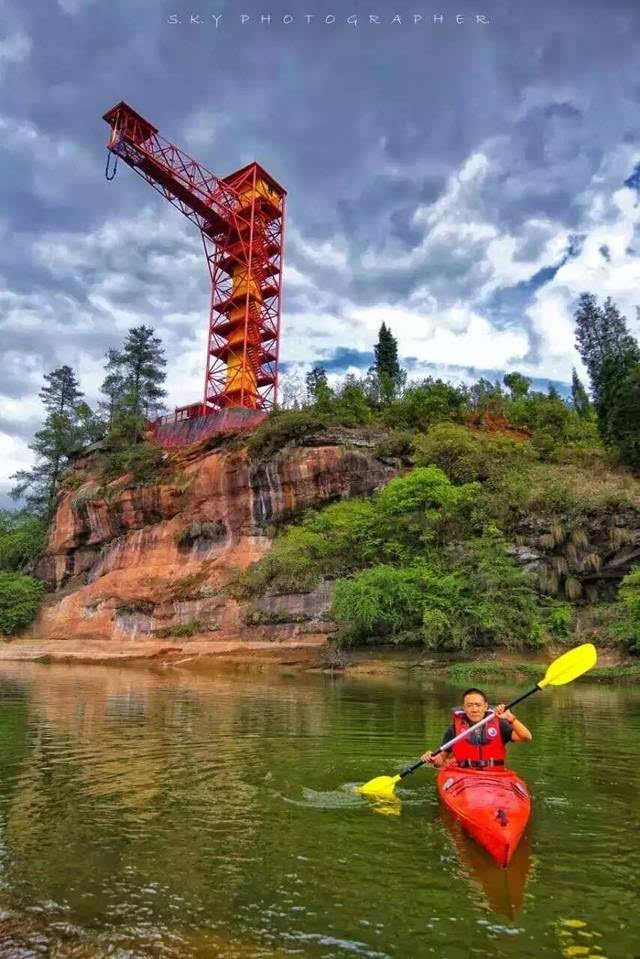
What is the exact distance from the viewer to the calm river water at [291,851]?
13.5ft

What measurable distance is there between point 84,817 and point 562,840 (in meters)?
4.51

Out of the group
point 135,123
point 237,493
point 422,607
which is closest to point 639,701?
point 422,607

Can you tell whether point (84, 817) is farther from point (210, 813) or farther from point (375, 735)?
point (375, 735)

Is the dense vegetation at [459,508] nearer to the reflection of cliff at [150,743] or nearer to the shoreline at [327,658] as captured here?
the shoreline at [327,658]

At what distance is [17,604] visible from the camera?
3959 cm

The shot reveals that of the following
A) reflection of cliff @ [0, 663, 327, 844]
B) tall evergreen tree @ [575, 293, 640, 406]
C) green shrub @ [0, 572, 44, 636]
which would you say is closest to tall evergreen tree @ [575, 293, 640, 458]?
tall evergreen tree @ [575, 293, 640, 406]

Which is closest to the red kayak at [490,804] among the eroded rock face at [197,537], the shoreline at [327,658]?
the shoreline at [327,658]

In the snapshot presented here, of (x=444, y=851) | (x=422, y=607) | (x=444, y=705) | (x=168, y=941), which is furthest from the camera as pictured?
(x=422, y=607)

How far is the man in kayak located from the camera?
7.14 metres

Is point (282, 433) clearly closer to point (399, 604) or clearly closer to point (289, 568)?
point (289, 568)

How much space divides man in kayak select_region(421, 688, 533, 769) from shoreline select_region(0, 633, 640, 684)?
543 inches

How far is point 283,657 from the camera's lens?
26.4 metres

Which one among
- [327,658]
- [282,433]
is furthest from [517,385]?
[327,658]

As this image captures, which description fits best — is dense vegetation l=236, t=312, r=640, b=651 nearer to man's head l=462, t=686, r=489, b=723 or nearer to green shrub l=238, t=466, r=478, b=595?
green shrub l=238, t=466, r=478, b=595
